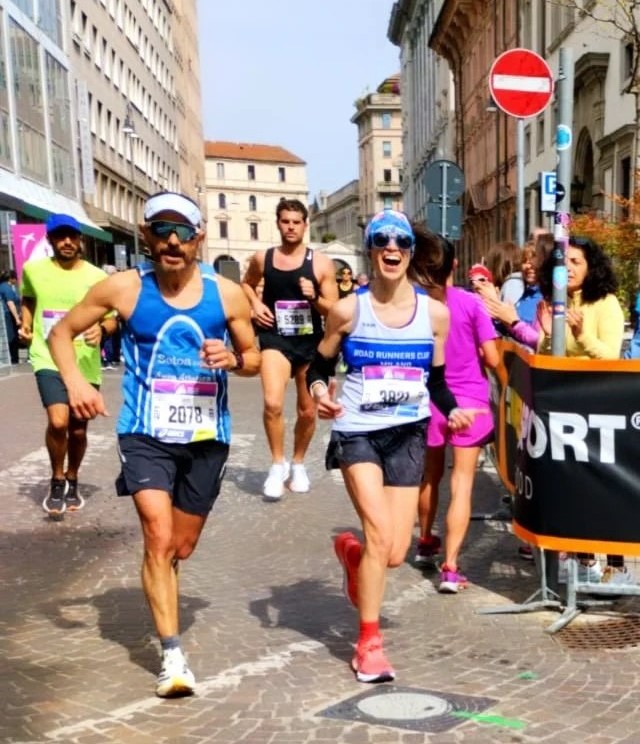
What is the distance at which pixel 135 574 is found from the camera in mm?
5445

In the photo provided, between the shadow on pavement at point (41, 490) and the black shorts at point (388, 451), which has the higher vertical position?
the black shorts at point (388, 451)

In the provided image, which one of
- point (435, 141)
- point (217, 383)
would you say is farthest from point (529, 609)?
point (435, 141)


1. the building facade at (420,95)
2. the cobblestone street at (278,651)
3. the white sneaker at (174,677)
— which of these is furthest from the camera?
the building facade at (420,95)

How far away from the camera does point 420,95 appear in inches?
3334

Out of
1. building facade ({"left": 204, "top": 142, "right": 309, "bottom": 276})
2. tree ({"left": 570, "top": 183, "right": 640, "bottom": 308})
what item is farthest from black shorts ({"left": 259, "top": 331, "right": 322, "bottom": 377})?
building facade ({"left": 204, "top": 142, "right": 309, "bottom": 276})

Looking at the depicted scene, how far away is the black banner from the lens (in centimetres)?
438

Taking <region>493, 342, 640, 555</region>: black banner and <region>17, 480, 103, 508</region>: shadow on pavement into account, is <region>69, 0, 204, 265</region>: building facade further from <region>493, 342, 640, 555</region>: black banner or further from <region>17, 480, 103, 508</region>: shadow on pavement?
<region>493, 342, 640, 555</region>: black banner

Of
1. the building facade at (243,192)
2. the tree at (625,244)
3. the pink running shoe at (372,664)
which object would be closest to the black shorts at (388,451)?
the pink running shoe at (372,664)

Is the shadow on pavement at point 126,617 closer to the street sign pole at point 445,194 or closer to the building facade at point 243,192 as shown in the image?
the street sign pole at point 445,194

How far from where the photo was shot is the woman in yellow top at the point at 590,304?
189 inches

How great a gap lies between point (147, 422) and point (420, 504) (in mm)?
2236

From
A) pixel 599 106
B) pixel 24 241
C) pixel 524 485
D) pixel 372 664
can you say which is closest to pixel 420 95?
pixel 599 106

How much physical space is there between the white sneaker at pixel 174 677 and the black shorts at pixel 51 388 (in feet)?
10.2

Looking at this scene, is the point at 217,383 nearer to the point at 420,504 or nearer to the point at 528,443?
the point at 528,443
